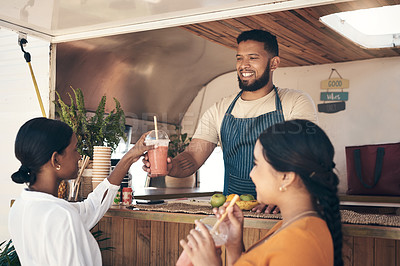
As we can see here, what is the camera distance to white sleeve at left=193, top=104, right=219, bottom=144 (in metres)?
3.43

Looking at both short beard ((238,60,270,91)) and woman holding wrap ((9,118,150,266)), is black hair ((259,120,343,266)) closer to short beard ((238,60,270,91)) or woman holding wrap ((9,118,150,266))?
woman holding wrap ((9,118,150,266))

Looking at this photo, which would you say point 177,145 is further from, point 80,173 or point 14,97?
point 80,173

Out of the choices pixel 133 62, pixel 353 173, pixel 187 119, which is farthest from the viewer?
pixel 187 119

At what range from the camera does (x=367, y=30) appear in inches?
206

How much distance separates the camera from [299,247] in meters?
1.31

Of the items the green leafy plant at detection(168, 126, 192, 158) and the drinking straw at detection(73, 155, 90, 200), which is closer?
the drinking straw at detection(73, 155, 90, 200)

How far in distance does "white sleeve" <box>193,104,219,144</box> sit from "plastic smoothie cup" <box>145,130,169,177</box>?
2.70 feet

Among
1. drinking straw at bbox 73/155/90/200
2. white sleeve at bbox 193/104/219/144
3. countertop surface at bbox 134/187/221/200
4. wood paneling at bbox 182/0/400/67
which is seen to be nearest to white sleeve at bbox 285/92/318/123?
white sleeve at bbox 193/104/219/144

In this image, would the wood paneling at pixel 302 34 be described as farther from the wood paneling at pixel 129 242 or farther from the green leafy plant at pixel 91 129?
the wood paneling at pixel 129 242

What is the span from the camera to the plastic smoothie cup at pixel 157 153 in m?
2.58

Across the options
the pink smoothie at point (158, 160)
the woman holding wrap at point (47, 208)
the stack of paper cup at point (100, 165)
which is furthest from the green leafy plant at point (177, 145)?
the woman holding wrap at point (47, 208)

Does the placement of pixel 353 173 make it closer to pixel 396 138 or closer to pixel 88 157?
pixel 396 138

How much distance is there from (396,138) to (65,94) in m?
3.83

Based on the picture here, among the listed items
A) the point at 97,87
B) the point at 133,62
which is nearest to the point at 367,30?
the point at 133,62
